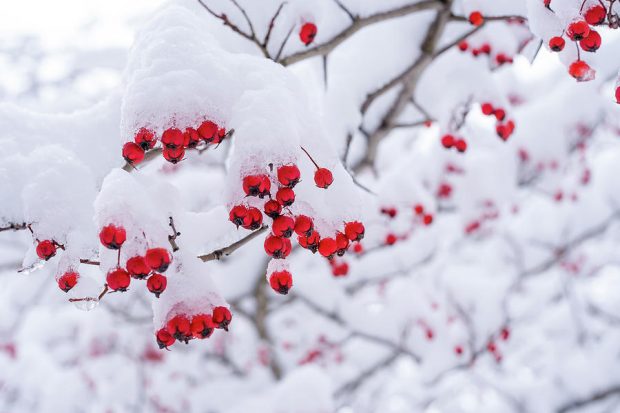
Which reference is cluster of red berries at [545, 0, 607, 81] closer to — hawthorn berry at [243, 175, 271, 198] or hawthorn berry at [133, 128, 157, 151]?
hawthorn berry at [243, 175, 271, 198]

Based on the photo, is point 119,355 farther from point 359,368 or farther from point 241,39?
point 241,39

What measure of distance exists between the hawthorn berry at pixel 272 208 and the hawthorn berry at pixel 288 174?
2.3 inches

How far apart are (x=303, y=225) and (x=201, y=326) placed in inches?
15.0

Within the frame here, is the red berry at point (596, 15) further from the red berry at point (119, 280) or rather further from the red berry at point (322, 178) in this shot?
the red berry at point (119, 280)

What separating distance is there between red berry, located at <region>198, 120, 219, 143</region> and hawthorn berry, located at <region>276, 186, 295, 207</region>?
0.22 meters

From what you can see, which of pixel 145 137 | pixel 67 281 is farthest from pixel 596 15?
pixel 67 281

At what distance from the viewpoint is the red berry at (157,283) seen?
125 cm

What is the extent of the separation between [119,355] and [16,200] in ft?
22.5

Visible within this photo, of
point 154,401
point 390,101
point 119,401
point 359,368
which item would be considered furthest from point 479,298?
point 119,401

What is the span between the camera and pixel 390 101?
3.27 m

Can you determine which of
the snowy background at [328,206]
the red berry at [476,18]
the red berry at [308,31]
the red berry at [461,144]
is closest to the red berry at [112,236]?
the snowy background at [328,206]

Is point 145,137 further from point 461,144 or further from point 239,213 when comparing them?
point 461,144

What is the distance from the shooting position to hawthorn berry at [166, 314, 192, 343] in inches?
51.0

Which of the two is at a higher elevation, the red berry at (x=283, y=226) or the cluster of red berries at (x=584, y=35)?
the cluster of red berries at (x=584, y=35)
